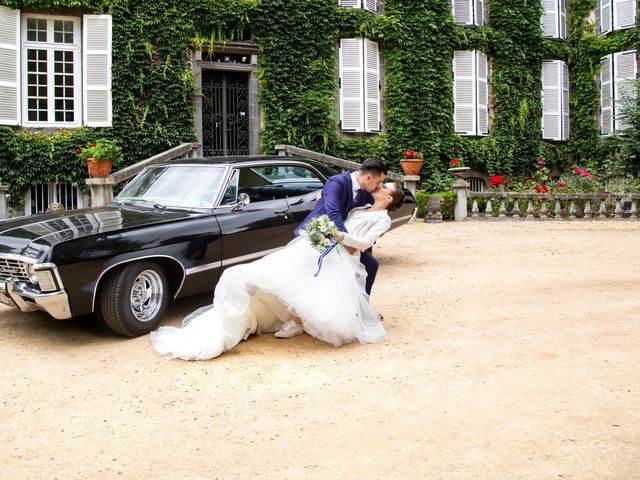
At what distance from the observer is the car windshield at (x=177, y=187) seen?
668 cm

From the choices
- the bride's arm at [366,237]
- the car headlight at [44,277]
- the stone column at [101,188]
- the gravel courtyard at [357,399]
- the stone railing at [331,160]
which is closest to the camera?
the gravel courtyard at [357,399]

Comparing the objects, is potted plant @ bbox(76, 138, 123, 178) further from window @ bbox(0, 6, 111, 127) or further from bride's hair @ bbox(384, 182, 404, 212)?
bride's hair @ bbox(384, 182, 404, 212)

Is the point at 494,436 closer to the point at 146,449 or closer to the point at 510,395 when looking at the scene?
the point at 510,395

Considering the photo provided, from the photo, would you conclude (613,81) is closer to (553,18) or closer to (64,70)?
(553,18)

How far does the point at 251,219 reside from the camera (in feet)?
22.0

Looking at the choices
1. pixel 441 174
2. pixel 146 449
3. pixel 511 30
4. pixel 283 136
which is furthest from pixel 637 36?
pixel 146 449

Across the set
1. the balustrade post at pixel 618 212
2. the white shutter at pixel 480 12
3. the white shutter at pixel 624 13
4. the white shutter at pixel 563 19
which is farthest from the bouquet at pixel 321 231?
the white shutter at pixel 624 13

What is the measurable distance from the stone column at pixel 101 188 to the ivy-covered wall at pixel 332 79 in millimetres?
2072

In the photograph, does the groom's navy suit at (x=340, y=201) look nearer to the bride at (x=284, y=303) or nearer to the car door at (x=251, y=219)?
the bride at (x=284, y=303)

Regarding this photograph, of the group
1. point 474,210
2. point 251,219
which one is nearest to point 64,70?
point 474,210

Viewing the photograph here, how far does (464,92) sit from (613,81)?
4964 mm

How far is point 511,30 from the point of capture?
63.9 feet

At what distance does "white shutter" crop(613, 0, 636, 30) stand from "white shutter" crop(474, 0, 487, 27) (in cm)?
407

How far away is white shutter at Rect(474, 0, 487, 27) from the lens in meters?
19.1
